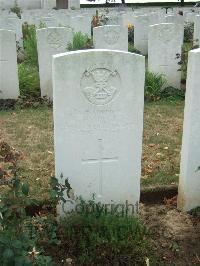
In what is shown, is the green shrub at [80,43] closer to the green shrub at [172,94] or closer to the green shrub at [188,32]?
the green shrub at [172,94]

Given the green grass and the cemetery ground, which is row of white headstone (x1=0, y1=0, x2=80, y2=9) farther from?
the cemetery ground

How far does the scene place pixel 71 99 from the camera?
3408 millimetres

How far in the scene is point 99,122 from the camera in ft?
11.6

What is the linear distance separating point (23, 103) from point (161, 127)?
8.51 ft

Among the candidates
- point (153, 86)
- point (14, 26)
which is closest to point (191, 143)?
point (153, 86)

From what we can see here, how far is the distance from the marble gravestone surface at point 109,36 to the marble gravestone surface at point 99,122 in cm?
586

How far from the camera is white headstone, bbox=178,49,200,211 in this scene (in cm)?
366

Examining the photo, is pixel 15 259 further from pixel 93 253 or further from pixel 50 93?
pixel 50 93

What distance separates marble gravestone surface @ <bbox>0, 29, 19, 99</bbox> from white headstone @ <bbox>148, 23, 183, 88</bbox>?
269 centimetres

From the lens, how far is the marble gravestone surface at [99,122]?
3.37m

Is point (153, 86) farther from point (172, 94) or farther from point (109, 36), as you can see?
point (109, 36)

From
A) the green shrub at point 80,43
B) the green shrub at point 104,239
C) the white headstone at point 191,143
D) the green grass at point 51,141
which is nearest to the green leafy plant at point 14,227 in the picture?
the green shrub at point 104,239

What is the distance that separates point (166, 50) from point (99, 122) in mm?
5291

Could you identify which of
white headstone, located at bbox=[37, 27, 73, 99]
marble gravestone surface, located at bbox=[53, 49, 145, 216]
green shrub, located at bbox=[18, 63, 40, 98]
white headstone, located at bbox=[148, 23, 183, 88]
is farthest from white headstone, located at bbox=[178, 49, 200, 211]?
white headstone, located at bbox=[148, 23, 183, 88]
